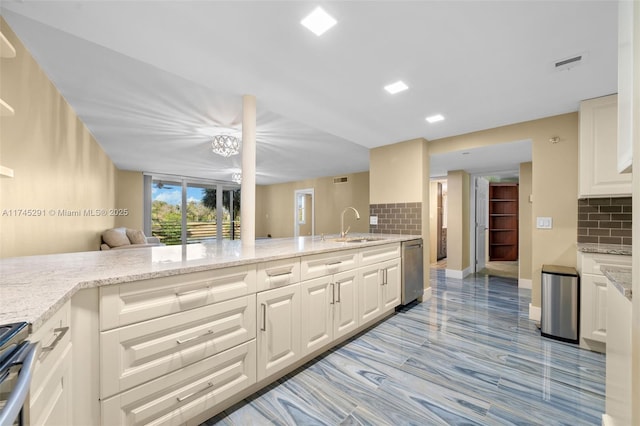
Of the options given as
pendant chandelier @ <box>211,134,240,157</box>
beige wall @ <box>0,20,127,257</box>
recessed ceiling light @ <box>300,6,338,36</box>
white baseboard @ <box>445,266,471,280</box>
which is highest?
recessed ceiling light @ <box>300,6,338,36</box>

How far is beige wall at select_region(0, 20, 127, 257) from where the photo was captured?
1653 mm

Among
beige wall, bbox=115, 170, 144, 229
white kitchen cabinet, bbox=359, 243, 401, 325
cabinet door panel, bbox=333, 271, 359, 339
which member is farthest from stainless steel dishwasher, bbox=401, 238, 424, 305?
beige wall, bbox=115, 170, 144, 229

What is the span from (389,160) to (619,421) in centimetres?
326

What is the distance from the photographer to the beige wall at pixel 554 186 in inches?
105

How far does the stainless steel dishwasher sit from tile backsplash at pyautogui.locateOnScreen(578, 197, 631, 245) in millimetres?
1573

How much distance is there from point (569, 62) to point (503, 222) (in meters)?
6.10

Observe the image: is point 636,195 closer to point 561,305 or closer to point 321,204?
point 561,305

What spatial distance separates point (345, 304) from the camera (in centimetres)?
227

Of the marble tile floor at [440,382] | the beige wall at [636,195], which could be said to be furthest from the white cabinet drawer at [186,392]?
the beige wall at [636,195]

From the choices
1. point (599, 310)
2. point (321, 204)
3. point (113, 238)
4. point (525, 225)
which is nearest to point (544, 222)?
point (599, 310)

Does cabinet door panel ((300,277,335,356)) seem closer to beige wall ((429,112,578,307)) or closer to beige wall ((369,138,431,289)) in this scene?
beige wall ((369,138,431,289))

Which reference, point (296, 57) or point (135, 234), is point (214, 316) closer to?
point (296, 57)

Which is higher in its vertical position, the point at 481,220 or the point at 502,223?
the point at 481,220

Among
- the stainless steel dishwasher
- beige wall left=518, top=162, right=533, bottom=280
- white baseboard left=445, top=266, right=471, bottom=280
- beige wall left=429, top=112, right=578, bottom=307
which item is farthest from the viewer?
white baseboard left=445, top=266, right=471, bottom=280
